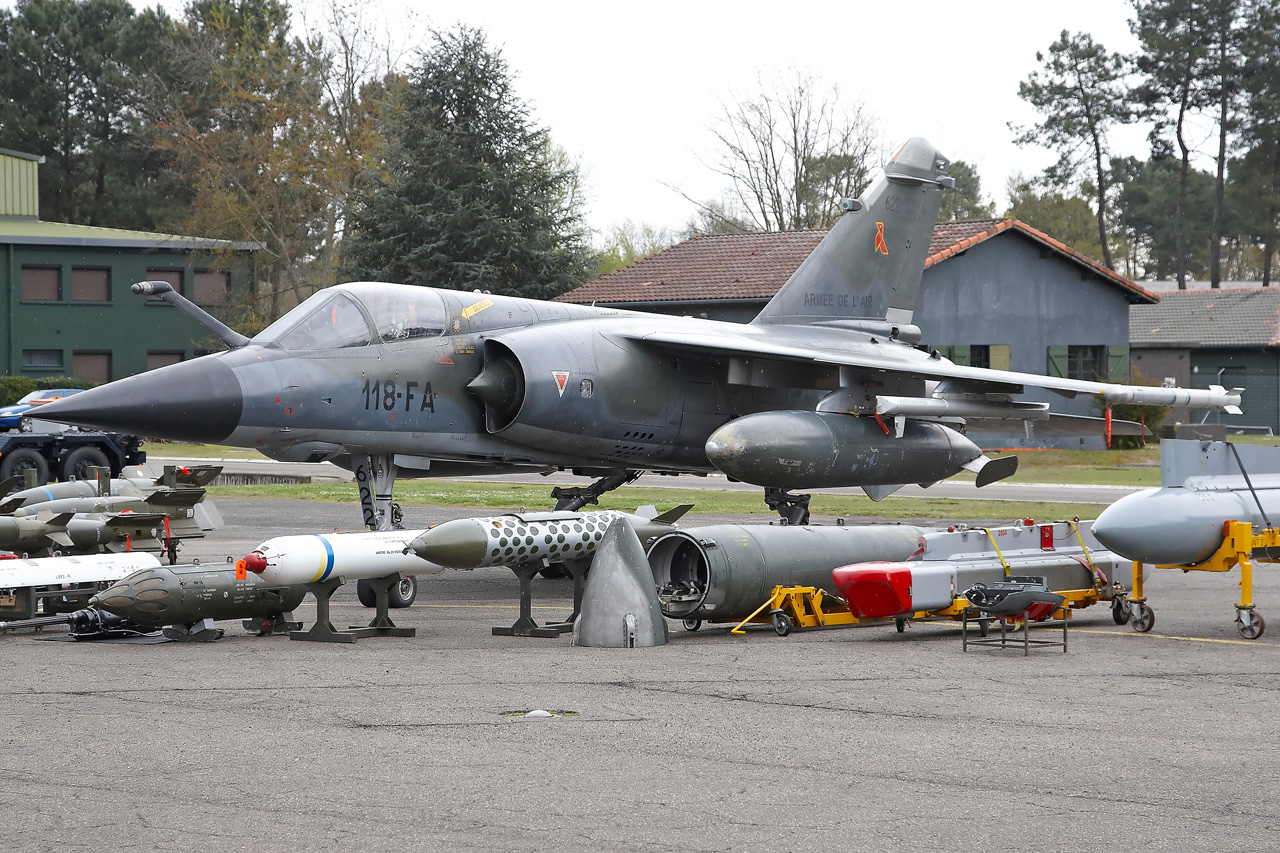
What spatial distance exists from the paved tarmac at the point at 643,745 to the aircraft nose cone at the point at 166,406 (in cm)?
190

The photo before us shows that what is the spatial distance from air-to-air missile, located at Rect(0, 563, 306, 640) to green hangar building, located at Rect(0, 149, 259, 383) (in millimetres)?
41279

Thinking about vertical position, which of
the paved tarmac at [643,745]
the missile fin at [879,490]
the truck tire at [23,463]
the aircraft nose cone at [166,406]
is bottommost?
the paved tarmac at [643,745]

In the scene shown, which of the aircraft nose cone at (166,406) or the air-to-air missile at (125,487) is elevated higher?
the aircraft nose cone at (166,406)

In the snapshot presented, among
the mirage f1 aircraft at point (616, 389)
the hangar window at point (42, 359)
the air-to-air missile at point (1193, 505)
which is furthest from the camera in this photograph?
the hangar window at point (42, 359)

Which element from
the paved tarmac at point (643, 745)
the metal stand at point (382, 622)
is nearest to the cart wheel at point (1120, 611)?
the paved tarmac at point (643, 745)

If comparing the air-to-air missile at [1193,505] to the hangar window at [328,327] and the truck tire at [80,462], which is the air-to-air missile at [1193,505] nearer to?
the hangar window at [328,327]

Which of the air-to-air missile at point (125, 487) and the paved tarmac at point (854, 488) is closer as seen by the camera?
the air-to-air missile at point (125, 487)

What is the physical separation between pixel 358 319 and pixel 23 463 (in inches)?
622

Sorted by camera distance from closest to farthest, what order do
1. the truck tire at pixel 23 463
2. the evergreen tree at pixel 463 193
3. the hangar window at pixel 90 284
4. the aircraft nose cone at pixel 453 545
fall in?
the aircraft nose cone at pixel 453 545 < the truck tire at pixel 23 463 < the evergreen tree at pixel 463 193 < the hangar window at pixel 90 284

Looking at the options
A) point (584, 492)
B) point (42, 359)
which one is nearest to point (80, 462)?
point (584, 492)

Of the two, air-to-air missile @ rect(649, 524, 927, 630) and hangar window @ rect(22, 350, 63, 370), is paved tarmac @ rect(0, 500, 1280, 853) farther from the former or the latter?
hangar window @ rect(22, 350, 63, 370)

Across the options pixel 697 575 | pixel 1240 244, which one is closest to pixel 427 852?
pixel 697 575

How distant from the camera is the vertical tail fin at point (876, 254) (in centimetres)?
1689

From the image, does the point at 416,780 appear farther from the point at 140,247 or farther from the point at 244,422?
the point at 140,247
